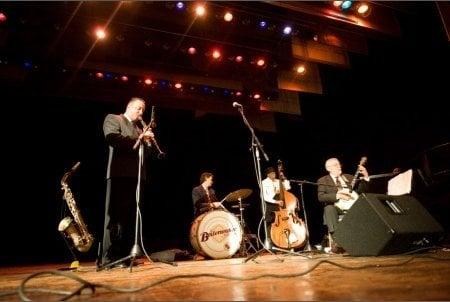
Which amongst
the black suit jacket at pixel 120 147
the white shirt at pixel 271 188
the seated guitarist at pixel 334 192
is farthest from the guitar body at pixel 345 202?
the black suit jacket at pixel 120 147

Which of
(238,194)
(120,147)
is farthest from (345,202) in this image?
(120,147)

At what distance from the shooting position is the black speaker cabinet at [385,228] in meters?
2.83

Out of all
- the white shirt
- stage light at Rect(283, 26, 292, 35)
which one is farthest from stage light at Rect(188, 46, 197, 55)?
the white shirt

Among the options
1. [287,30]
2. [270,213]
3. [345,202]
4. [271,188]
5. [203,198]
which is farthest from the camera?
[271,188]

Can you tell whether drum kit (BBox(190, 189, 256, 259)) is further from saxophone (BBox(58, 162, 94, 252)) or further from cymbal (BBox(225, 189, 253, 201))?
saxophone (BBox(58, 162, 94, 252))

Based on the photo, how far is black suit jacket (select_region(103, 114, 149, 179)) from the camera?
3.18 metres

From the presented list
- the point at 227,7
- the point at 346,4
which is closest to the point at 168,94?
the point at 227,7

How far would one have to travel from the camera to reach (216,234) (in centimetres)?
538

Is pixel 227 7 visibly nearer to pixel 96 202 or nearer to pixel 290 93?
pixel 290 93

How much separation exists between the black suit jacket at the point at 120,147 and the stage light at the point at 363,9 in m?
4.43

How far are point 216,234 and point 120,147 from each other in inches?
109

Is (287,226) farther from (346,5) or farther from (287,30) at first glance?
(346,5)

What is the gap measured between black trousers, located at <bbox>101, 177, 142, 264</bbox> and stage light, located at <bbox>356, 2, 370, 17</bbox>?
185 inches

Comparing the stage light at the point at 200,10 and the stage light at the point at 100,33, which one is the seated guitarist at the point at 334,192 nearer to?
the stage light at the point at 200,10
